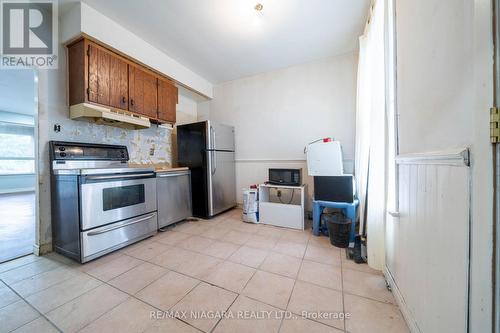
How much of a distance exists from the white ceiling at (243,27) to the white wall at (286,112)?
10.8 inches

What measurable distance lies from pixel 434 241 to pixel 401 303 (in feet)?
2.12

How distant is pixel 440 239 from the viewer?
0.77 metres

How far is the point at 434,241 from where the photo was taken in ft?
2.66

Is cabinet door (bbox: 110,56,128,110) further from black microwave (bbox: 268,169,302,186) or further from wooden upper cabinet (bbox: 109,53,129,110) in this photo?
black microwave (bbox: 268,169,302,186)

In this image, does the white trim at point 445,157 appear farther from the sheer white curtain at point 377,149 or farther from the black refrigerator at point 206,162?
the black refrigerator at point 206,162

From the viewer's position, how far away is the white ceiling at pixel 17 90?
125 inches

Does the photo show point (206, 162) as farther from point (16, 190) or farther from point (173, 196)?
point (16, 190)

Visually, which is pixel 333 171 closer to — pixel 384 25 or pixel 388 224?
pixel 388 224

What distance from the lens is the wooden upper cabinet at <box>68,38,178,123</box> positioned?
1985 millimetres

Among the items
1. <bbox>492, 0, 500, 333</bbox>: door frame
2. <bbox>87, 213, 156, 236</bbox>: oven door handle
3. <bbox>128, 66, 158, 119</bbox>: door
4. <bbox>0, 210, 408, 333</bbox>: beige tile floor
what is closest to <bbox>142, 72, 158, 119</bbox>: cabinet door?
<bbox>128, 66, 158, 119</bbox>: door

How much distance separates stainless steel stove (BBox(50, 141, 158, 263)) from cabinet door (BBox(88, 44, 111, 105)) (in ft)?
2.01

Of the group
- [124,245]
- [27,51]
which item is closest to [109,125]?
[27,51]

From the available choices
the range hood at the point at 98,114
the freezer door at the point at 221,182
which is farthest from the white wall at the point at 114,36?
the freezer door at the point at 221,182

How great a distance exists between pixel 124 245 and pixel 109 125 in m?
1.60
